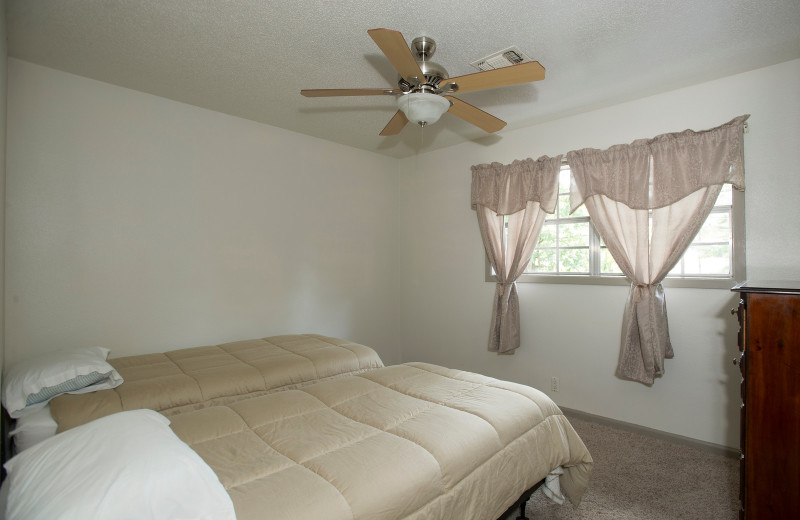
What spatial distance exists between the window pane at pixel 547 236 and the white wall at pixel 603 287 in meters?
0.39

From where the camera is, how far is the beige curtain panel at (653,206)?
255cm

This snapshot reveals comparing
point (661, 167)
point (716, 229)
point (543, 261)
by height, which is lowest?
point (543, 261)

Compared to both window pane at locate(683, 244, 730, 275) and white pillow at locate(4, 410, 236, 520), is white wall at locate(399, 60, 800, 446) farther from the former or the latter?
white pillow at locate(4, 410, 236, 520)

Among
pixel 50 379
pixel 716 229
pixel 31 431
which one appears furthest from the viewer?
pixel 716 229

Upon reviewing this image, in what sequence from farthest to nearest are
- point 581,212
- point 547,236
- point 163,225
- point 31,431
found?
point 547,236, point 581,212, point 163,225, point 31,431

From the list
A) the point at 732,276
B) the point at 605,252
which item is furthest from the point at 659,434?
the point at 605,252

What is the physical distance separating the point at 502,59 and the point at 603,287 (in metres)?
1.96

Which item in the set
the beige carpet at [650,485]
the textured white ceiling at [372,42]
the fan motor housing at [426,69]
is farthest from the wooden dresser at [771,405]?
the fan motor housing at [426,69]

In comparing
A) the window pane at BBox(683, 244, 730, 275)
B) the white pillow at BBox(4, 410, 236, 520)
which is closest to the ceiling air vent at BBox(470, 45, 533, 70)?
the window pane at BBox(683, 244, 730, 275)

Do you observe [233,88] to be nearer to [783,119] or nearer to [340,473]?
[340,473]

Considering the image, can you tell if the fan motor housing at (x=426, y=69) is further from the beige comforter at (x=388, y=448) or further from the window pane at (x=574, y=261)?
the window pane at (x=574, y=261)

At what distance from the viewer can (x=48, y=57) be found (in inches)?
93.3

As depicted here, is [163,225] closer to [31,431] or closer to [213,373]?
[213,373]

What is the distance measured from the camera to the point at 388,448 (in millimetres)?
1325
